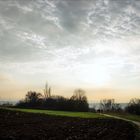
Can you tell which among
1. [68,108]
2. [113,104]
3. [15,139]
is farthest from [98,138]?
[113,104]

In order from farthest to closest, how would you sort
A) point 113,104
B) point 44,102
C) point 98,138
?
1. point 113,104
2. point 44,102
3. point 98,138

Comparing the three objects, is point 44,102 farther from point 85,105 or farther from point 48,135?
point 48,135

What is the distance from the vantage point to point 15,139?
1827 cm

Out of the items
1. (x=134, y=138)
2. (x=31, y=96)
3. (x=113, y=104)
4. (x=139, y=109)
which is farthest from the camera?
(x=113, y=104)

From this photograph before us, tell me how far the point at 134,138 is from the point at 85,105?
262 feet

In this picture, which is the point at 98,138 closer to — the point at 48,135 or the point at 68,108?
the point at 48,135

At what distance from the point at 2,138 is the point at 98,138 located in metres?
6.65

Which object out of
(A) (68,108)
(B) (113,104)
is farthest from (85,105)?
(B) (113,104)

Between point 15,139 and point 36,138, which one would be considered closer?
point 15,139

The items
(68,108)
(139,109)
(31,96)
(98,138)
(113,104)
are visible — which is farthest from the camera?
(113,104)

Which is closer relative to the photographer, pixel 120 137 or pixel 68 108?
pixel 120 137

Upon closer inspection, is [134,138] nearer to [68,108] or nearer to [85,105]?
[68,108]

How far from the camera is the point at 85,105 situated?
97188mm

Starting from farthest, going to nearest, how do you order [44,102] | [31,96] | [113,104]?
[113,104] < [31,96] < [44,102]
